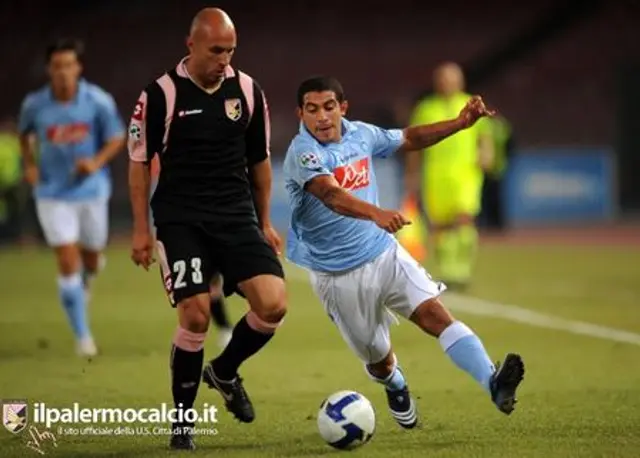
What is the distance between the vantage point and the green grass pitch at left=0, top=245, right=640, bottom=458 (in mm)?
8195

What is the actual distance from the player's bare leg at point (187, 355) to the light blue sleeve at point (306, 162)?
807 millimetres

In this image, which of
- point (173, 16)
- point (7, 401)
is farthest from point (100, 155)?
point (173, 16)

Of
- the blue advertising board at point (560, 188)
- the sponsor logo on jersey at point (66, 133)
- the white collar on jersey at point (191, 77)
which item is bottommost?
the blue advertising board at point (560, 188)

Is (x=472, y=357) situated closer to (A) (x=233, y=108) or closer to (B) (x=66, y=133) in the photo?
(A) (x=233, y=108)

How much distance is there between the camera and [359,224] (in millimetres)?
8594

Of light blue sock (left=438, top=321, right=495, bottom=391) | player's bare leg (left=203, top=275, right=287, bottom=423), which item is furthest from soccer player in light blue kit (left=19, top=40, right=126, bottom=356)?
light blue sock (left=438, top=321, right=495, bottom=391)

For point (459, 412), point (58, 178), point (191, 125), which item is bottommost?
point (459, 412)

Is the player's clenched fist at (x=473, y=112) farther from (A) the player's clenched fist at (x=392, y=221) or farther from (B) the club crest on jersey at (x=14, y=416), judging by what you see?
(B) the club crest on jersey at (x=14, y=416)

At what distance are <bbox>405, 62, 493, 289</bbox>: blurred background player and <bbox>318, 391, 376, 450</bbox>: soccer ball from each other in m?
8.97

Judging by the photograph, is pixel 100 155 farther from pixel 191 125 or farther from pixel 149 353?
pixel 191 125

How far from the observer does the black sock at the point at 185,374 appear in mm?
8102

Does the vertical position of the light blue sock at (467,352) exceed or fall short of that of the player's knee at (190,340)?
it falls short

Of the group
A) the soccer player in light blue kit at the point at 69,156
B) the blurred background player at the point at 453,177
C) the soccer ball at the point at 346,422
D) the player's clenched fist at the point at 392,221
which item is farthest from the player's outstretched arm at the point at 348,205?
the blurred background player at the point at 453,177

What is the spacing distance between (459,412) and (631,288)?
27.6 feet
